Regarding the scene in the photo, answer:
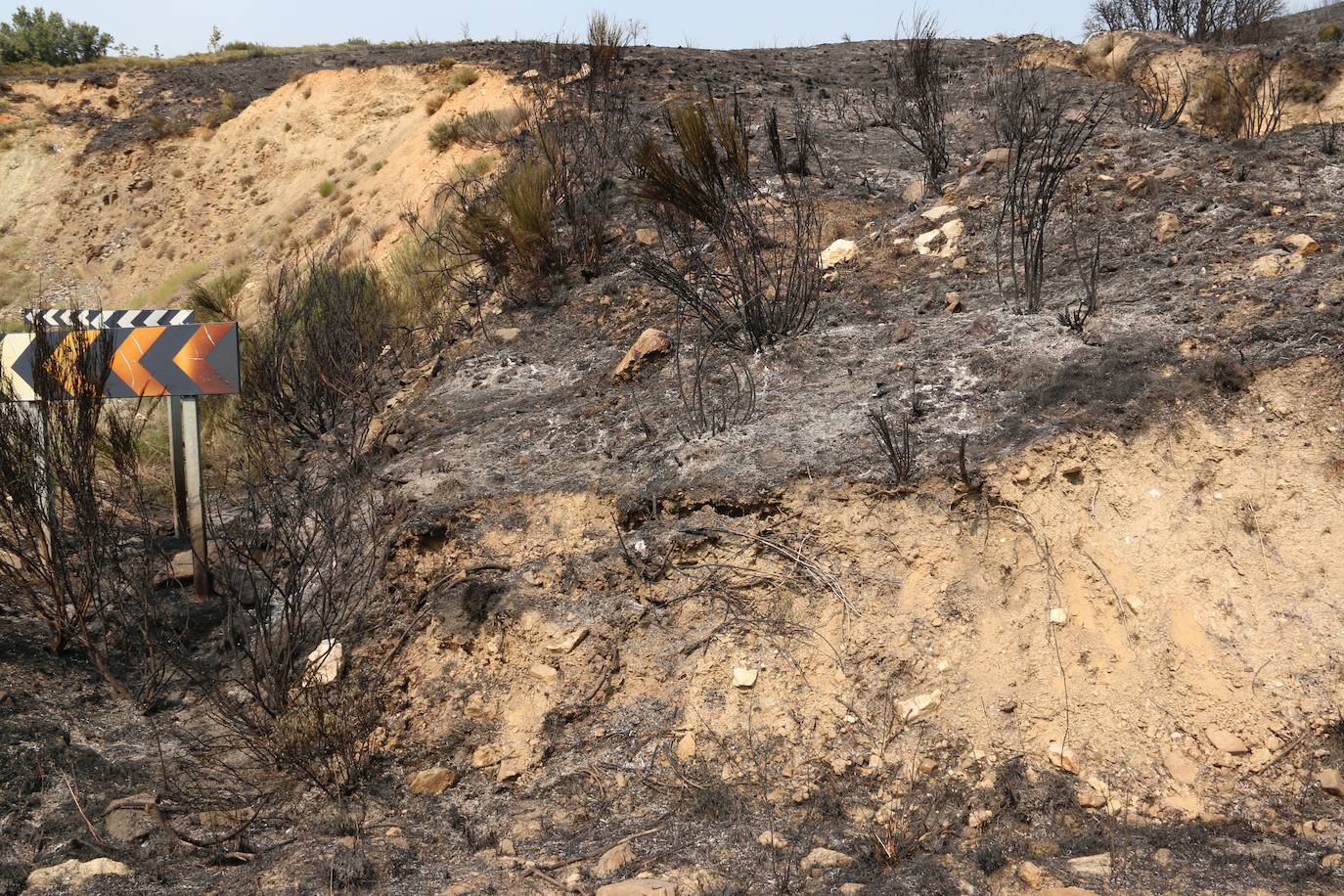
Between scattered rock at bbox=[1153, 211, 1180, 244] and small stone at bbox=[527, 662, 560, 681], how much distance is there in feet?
13.4

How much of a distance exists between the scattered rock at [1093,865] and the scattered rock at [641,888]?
1.27 m

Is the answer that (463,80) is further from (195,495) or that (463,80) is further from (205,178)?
(195,495)

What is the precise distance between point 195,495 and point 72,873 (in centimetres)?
233

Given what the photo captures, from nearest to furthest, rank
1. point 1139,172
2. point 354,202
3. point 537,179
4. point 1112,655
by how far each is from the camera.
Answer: point 1112,655 < point 1139,172 < point 537,179 < point 354,202

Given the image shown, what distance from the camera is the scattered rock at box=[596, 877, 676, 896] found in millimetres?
3229

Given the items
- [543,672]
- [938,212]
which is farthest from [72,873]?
[938,212]

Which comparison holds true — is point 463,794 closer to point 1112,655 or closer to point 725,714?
point 725,714

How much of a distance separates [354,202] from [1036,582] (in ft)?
37.6

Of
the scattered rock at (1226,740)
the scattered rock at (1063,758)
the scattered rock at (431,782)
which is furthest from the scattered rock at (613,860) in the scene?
the scattered rock at (1226,740)

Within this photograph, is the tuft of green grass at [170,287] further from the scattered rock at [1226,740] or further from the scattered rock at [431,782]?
the scattered rock at [1226,740]

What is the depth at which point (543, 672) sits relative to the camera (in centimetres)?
445

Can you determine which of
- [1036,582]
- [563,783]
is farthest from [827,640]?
[563,783]

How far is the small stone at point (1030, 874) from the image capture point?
3145mm

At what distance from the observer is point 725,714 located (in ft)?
13.4
